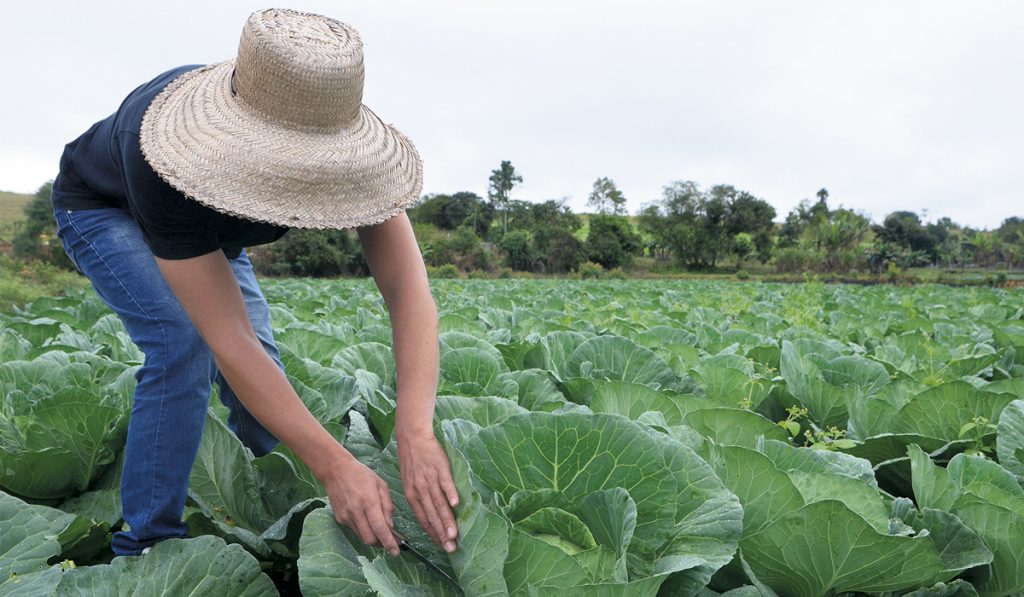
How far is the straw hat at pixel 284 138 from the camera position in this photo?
1.23 metres

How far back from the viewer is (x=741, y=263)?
5184 cm

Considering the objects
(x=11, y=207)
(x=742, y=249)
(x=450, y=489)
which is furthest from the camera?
(x=11, y=207)

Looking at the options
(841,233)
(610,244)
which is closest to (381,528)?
(610,244)

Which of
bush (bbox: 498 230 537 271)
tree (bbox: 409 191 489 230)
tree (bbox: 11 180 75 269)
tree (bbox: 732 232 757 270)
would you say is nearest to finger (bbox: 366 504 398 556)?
tree (bbox: 11 180 75 269)

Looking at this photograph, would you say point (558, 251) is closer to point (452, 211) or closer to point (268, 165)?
point (452, 211)

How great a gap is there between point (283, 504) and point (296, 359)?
0.74m

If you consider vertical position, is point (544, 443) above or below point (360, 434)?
above

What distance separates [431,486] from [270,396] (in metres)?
0.38

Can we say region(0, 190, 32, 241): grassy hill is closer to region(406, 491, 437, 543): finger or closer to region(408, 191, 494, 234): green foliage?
region(408, 191, 494, 234): green foliage

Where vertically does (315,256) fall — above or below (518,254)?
below

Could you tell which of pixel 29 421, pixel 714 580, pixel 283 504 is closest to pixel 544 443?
pixel 714 580

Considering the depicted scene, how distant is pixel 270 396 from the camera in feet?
4.33

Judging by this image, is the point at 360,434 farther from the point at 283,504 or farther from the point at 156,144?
the point at 156,144

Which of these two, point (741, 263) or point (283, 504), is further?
point (741, 263)
